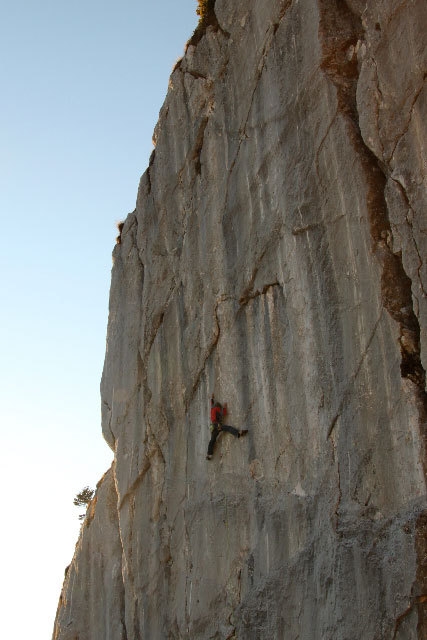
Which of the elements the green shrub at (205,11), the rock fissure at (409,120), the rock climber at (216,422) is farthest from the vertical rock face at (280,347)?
the green shrub at (205,11)

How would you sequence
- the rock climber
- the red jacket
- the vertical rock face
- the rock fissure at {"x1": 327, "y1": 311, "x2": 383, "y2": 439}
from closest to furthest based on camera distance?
1. the vertical rock face
2. the rock fissure at {"x1": 327, "y1": 311, "x2": 383, "y2": 439}
3. the rock climber
4. the red jacket

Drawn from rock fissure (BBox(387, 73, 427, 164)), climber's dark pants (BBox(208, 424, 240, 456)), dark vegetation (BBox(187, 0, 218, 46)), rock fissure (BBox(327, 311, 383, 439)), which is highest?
dark vegetation (BBox(187, 0, 218, 46))

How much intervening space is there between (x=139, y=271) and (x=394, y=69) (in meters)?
12.5

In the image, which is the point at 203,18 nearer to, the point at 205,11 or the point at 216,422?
the point at 205,11

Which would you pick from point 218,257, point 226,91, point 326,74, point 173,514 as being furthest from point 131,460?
point 326,74

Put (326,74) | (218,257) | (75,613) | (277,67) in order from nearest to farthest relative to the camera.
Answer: (326,74) → (277,67) → (218,257) → (75,613)

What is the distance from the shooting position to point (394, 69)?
54.5 feet

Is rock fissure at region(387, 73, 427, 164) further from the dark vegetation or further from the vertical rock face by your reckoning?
the dark vegetation

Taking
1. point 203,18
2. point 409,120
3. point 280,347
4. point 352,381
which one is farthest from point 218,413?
point 203,18

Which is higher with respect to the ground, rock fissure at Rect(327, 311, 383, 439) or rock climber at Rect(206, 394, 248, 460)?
rock climber at Rect(206, 394, 248, 460)

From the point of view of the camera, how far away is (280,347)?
18734 millimetres

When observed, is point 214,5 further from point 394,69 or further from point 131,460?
point 131,460

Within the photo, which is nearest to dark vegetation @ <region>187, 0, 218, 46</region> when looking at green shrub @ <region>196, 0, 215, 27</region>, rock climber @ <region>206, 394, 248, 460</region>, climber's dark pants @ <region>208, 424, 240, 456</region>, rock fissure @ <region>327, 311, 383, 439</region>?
green shrub @ <region>196, 0, 215, 27</region>

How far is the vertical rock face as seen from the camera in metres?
15.5
